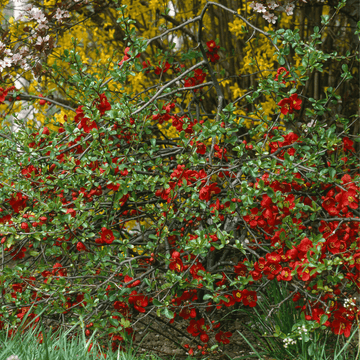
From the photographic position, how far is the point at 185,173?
2.08m

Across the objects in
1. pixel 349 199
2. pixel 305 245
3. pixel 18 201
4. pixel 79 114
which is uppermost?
pixel 79 114

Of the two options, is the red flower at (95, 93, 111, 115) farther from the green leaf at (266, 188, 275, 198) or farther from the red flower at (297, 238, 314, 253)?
the red flower at (297, 238, 314, 253)

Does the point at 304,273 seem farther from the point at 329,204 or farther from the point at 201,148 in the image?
the point at 201,148

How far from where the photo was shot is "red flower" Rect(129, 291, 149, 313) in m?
2.12

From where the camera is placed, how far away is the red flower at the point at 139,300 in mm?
2125

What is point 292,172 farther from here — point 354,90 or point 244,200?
point 354,90

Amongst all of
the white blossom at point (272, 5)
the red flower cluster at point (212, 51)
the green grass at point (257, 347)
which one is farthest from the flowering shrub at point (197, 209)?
the red flower cluster at point (212, 51)

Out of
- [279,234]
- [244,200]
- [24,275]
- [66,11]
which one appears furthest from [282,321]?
[66,11]

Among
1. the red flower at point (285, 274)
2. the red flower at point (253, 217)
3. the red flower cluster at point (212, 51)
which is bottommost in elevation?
the red flower at point (285, 274)

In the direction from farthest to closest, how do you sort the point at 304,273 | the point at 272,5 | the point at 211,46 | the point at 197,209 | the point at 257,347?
1. the point at 211,46
2. the point at 257,347
3. the point at 272,5
4. the point at 197,209
5. the point at 304,273

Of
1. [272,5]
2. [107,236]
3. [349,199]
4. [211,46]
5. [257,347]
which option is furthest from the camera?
[211,46]

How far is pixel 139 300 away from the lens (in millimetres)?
2152

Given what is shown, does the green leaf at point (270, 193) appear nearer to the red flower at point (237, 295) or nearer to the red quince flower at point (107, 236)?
the red flower at point (237, 295)

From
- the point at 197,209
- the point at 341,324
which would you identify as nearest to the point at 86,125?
the point at 197,209
